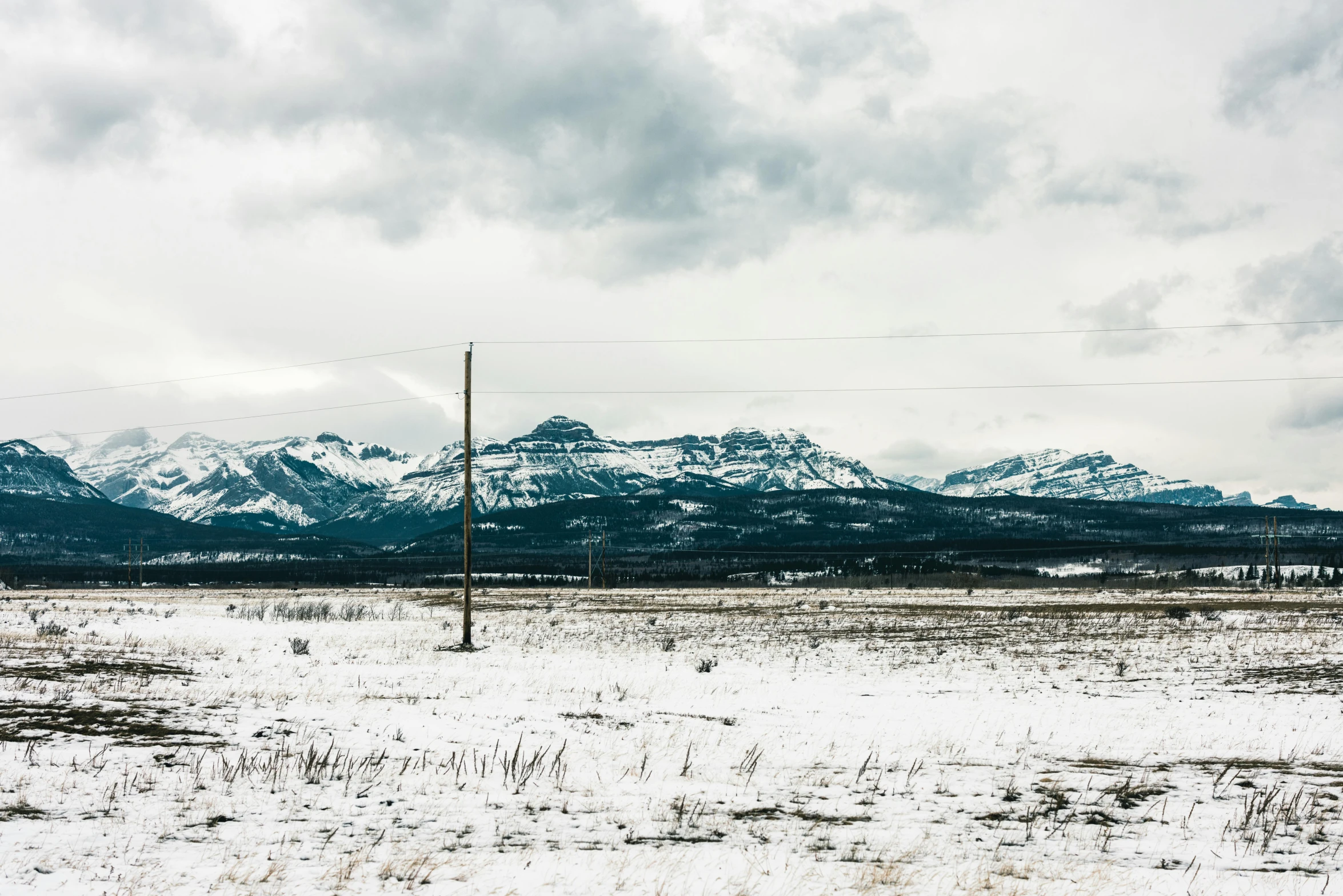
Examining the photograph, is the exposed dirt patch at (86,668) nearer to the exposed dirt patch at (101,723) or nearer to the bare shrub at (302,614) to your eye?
the exposed dirt patch at (101,723)

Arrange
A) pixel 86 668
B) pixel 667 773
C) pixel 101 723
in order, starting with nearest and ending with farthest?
1. pixel 667 773
2. pixel 101 723
3. pixel 86 668

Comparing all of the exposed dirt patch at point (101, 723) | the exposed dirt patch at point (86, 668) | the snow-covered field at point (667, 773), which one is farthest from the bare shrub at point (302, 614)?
the exposed dirt patch at point (101, 723)

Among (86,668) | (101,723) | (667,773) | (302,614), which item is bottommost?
(302,614)

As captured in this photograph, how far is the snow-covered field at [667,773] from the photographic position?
7.58 meters

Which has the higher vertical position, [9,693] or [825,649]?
[9,693]

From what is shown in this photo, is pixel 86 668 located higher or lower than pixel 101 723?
lower

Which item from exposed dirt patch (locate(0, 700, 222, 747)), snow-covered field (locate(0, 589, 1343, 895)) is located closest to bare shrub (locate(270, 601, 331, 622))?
snow-covered field (locate(0, 589, 1343, 895))

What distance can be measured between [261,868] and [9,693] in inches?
405

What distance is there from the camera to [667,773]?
11867 millimetres

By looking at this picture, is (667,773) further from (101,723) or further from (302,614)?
(302,614)

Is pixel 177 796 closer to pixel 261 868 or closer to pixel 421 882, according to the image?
pixel 261 868

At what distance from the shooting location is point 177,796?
9.37 meters

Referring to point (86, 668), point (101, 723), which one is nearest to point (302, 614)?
point (86, 668)

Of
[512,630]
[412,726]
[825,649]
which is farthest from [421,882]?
[512,630]
